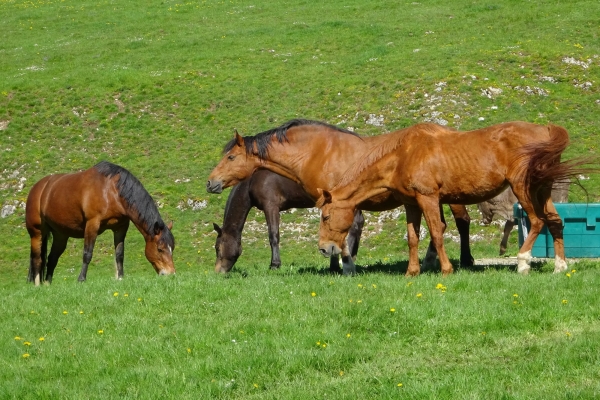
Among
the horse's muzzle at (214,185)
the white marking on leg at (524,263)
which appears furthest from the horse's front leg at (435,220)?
the horse's muzzle at (214,185)

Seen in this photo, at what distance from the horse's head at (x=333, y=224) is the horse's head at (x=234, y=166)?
1835 mm

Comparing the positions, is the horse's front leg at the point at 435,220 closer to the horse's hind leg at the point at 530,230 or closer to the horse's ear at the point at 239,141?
the horse's hind leg at the point at 530,230

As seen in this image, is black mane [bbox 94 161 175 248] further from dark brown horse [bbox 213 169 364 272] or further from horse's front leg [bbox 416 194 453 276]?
horse's front leg [bbox 416 194 453 276]

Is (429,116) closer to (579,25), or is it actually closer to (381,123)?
(381,123)

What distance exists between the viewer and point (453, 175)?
39.1 ft

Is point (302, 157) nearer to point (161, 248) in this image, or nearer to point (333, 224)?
point (333, 224)

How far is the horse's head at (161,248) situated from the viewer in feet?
50.7

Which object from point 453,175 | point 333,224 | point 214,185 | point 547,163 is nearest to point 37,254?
point 214,185

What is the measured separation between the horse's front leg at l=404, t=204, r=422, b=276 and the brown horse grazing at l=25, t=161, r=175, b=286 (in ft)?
16.9

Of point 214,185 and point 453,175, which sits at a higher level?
point 453,175

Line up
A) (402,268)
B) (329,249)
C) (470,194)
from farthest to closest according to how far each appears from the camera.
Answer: (402,268) → (329,249) → (470,194)

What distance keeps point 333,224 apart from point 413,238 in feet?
4.33

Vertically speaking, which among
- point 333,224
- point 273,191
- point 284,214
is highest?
point 333,224

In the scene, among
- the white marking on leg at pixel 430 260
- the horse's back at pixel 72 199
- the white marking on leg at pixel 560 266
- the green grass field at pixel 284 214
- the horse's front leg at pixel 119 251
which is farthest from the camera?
the horse's front leg at pixel 119 251
